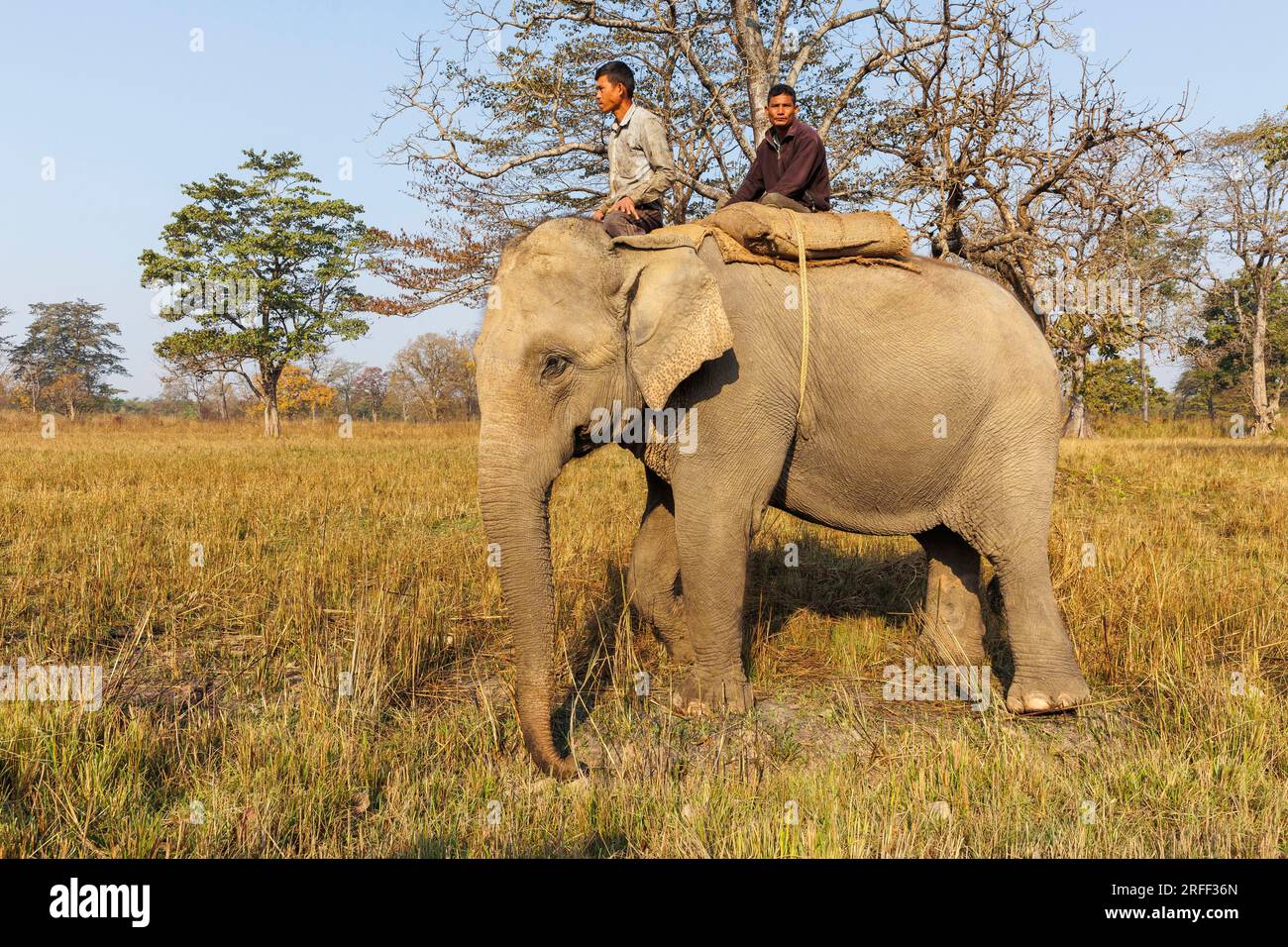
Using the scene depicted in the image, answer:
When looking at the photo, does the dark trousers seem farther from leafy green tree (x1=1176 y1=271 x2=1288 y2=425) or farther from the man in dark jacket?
leafy green tree (x1=1176 y1=271 x2=1288 y2=425)

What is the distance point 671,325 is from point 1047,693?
2.79 metres

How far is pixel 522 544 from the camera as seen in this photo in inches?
144

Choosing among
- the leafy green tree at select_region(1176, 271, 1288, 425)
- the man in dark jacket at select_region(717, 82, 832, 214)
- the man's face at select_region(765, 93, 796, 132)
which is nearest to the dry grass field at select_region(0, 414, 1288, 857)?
the man in dark jacket at select_region(717, 82, 832, 214)

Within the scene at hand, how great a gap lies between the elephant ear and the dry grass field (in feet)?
5.52

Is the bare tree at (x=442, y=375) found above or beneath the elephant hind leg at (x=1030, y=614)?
above

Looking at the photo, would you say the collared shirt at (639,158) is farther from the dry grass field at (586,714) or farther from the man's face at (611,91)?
the dry grass field at (586,714)

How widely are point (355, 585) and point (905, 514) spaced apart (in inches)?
156

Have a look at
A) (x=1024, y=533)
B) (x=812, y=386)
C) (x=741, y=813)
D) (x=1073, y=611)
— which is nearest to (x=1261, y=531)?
(x=1073, y=611)

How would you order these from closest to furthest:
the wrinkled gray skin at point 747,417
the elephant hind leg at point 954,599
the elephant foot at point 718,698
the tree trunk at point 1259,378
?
the wrinkled gray skin at point 747,417 < the elephant foot at point 718,698 < the elephant hind leg at point 954,599 < the tree trunk at point 1259,378

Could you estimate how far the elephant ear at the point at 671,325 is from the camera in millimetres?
3980

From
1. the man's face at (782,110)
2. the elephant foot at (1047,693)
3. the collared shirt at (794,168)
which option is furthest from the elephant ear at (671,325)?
the elephant foot at (1047,693)

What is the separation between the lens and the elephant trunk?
11.8 feet

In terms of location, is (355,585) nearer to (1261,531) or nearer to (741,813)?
(741,813)

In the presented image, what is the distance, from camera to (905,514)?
493 cm
